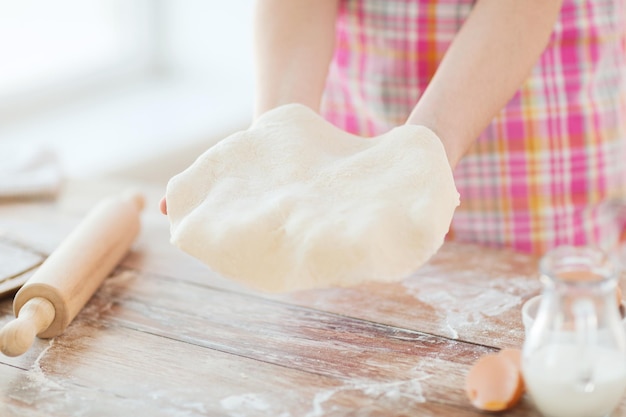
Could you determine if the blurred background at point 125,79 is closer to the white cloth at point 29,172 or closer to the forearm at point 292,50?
the white cloth at point 29,172

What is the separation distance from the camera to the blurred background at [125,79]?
2.04 m

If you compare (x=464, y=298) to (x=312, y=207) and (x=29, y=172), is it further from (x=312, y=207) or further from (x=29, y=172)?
(x=29, y=172)

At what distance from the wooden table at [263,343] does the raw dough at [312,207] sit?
111 millimetres

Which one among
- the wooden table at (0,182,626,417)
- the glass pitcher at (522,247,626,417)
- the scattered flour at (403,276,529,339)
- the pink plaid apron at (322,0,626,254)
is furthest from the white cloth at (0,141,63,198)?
the glass pitcher at (522,247,626,417)

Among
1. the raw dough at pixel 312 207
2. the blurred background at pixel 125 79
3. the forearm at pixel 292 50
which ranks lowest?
the blurred background at pixel 125 79

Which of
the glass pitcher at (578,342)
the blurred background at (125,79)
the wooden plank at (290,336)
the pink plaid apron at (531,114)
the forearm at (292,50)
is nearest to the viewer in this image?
the glass pitcher at (578,342)

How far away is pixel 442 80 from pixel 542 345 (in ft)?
1.13

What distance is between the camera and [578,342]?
656 mm

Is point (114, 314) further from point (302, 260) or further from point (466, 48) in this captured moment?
point (466, 48)

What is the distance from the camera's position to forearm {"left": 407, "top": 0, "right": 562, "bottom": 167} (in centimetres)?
88

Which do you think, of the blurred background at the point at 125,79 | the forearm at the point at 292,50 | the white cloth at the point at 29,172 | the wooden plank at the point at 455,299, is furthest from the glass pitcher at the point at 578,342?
the blurred background at the point at 125,79

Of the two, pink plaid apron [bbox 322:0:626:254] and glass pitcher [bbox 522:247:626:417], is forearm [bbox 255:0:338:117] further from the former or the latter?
glass pitcher [bbox 522:247:626:417]

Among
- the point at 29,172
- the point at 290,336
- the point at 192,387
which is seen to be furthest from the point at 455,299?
the point at 29,172

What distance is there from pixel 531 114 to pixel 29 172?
2.61ft
